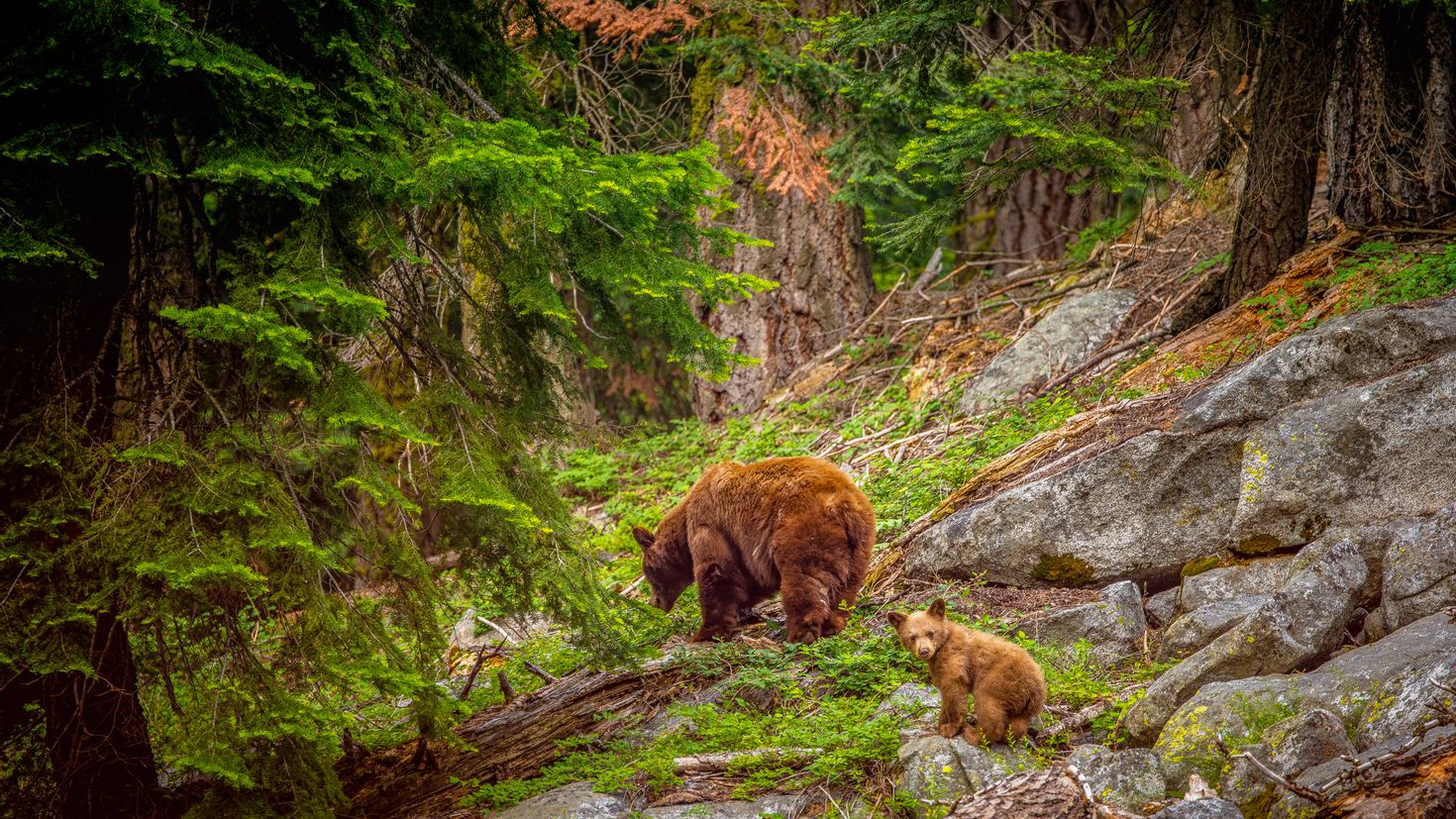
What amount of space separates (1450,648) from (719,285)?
12.1 ft

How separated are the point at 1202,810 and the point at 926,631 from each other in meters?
1.34

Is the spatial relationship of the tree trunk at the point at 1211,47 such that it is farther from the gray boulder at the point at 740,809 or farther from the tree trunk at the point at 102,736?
the tree trunk at the point at 102,736

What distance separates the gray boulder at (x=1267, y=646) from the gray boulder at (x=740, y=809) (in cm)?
149

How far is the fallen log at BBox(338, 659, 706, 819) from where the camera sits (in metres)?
5.36

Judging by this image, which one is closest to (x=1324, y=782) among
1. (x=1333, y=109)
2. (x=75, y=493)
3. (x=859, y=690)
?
(x=859, y=690)

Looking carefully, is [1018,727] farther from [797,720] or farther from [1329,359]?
[1329,359]

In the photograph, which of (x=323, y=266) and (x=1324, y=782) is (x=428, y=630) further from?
(x=1324, y=782)

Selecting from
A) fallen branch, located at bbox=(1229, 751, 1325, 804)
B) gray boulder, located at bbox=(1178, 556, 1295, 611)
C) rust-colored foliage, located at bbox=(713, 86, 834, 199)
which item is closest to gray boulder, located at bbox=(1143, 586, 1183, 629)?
gray boulder, located at bbox=(1178, 556, 1295, 611)

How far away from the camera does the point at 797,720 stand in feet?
17.2

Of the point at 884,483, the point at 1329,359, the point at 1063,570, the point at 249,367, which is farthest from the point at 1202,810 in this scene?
the point at 884,483

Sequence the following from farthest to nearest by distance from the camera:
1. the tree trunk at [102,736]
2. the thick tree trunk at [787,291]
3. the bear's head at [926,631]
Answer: the thick tree trunk at [787,291] < the tree trunk at [102,736] < the bear's head at [926,631]

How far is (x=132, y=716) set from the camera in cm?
493

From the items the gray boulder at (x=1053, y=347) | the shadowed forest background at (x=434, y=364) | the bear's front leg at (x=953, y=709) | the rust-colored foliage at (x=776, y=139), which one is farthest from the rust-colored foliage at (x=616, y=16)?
the bear's front leg at (x=953, y=709)

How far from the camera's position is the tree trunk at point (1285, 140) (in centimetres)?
758
